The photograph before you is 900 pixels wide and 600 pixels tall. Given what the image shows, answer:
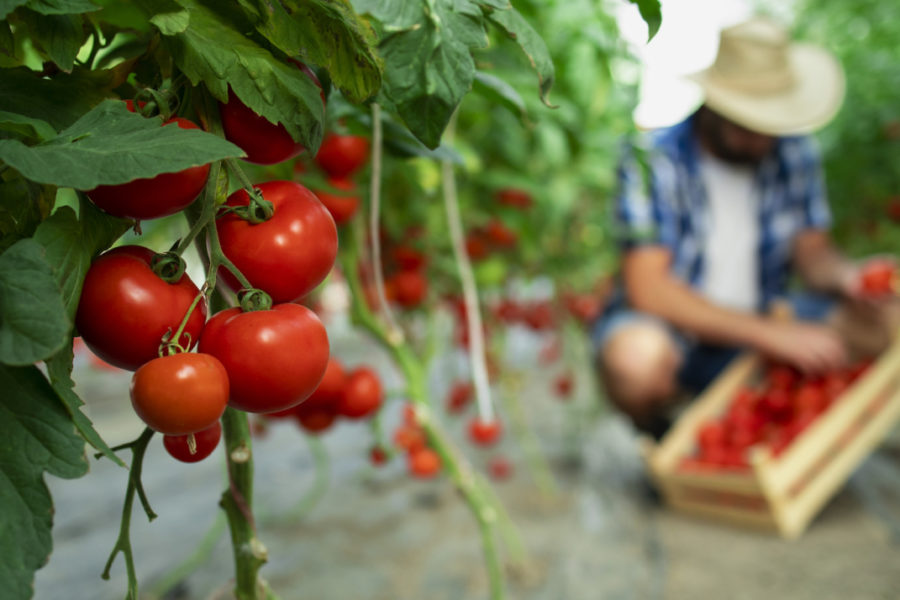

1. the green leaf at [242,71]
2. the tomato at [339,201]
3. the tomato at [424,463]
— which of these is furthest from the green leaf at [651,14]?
the tomato at [424,463]

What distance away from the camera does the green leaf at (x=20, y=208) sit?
339 millimetres

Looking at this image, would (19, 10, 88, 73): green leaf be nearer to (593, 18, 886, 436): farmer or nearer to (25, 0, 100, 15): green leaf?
(25, 0, 100, 15): green leaf

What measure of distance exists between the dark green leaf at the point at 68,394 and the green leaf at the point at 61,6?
6.2 inches

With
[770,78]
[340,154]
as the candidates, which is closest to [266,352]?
[340,154]

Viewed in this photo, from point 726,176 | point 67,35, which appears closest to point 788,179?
point 726,176

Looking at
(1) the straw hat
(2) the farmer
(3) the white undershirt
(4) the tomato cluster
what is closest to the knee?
(2) the farmer

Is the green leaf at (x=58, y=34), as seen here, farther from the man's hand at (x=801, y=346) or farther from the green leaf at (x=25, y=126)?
the man's hand at (x=801, y=346)

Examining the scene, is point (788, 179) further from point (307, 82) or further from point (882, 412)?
point (307, 82)

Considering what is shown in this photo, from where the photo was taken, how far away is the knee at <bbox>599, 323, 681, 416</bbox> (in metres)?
2.00

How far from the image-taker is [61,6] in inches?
12.4

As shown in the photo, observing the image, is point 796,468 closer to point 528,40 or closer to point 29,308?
point 528,40

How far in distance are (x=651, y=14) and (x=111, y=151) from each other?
0.31 metres

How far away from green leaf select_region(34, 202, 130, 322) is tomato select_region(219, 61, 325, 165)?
8 cm

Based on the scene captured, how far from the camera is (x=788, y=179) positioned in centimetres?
226
